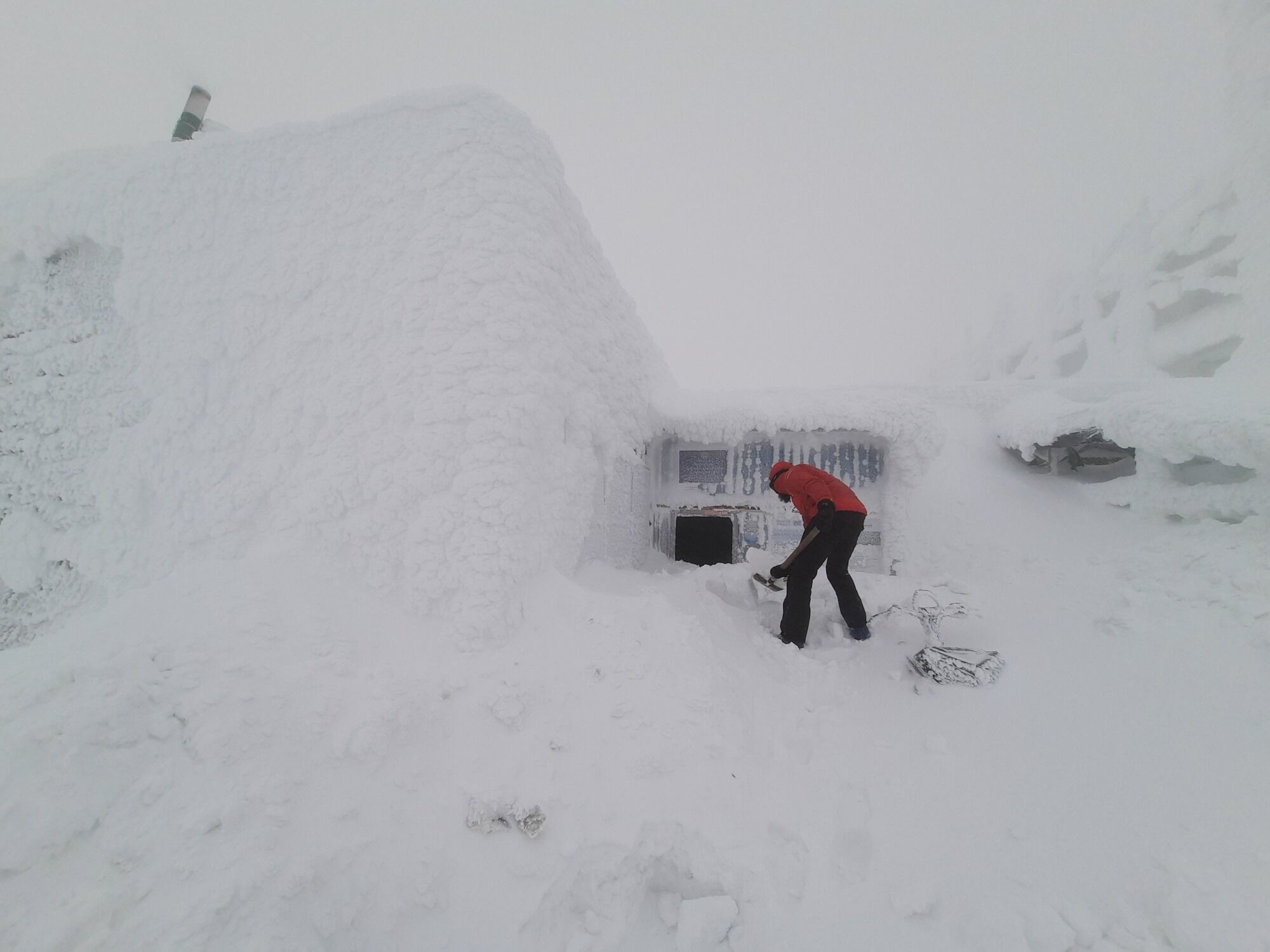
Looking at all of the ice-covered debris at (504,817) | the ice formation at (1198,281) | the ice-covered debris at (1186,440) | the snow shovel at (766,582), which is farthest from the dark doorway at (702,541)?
the ice formation at (1198,281)

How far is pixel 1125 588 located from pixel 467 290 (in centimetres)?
561

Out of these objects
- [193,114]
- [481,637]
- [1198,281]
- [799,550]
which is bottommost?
[481,637]

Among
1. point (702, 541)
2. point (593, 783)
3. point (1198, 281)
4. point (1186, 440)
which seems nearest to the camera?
point (593, 783)

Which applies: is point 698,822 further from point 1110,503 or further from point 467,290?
point 1110,503

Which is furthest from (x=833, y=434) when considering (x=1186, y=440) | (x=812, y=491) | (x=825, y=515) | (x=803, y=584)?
(x=1186, y=440)

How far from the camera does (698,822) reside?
7.38ft

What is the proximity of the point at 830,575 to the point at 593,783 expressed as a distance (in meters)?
2.63

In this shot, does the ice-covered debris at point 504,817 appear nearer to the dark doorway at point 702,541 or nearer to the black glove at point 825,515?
the black glove at point 825,515

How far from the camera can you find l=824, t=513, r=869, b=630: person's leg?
410 cm

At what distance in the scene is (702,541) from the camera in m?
6.65

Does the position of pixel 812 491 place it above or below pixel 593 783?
above

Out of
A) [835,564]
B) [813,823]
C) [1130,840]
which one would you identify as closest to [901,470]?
[835,564]

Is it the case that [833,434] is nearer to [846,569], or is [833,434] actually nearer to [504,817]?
[846,569]

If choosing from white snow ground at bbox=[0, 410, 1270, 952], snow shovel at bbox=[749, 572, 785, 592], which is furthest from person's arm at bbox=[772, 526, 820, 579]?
white snow ground at bbox=[0, 410, 1270, 952]
